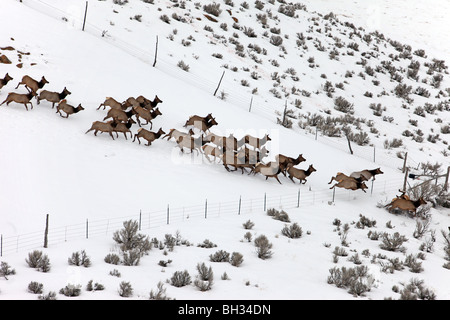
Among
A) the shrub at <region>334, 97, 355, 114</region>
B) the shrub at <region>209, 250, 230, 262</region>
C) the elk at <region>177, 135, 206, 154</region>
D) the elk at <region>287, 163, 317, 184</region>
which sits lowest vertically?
the shrub at <region>209, 250, 230, 262</region>

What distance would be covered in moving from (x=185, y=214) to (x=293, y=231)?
3057 millimetres

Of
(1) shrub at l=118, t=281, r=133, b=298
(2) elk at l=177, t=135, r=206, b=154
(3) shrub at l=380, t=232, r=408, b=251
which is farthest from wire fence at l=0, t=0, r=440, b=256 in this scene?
(2) elk at l=177, t=135, r=206, b=154

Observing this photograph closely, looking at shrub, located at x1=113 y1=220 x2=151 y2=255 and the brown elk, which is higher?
the brown elk

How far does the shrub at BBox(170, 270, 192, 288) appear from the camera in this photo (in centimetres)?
736

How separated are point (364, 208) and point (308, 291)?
7.11 metres

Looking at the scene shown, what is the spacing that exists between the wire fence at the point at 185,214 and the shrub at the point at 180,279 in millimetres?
2614

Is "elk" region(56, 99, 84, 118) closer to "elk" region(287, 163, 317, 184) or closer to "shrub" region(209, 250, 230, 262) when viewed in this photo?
"elk" region(287, 163, 317, 184)

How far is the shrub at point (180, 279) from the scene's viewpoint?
7355mm

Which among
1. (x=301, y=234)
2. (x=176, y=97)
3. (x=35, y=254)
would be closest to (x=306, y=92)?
(x=176, y=97)

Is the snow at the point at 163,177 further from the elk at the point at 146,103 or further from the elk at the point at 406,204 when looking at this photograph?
the elk at the point at 146,103

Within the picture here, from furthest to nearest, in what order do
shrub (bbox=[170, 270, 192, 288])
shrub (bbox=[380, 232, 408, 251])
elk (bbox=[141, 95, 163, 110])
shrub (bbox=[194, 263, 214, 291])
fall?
elk (bbox=[141, 95, 163, 110]) < shrub (bbox=[380, 232, 408, 251]) < shrub (bbox=[170, 270, 192, 288]) < shrub (bbox=[194, 263, 214, 291])

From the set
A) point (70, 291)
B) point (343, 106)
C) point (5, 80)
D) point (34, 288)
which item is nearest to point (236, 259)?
point (70, 291)

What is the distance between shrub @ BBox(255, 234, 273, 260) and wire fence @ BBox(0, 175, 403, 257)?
2209 millimetres
